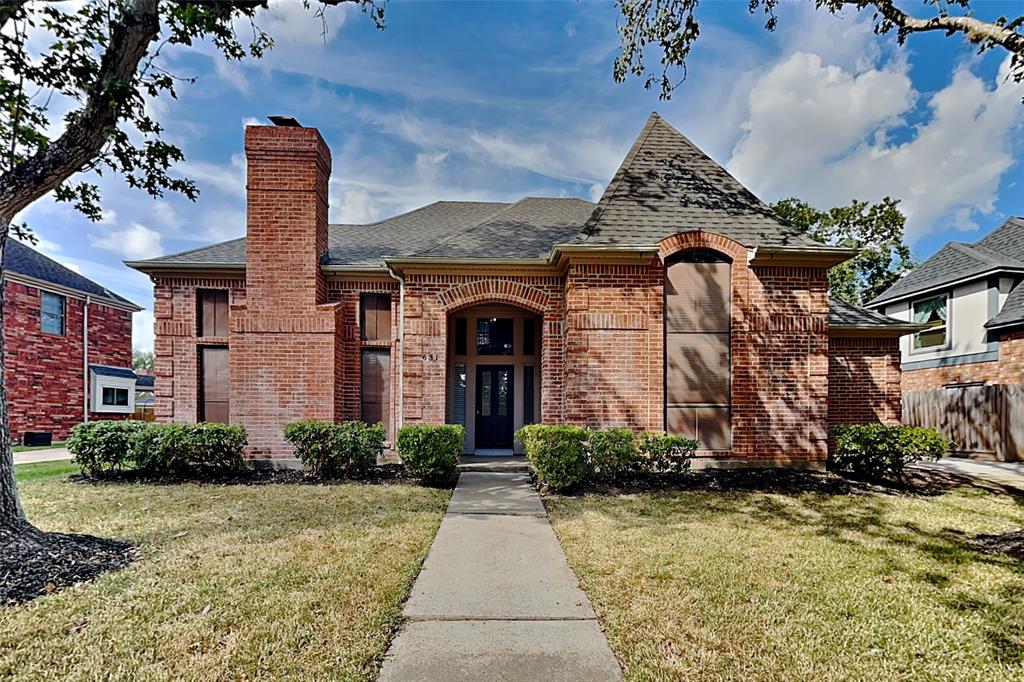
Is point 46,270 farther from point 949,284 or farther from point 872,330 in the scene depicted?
point 949,284

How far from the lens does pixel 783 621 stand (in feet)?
11.6

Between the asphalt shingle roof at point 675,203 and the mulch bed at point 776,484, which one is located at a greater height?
the asphalt shingle roof at point 675,203

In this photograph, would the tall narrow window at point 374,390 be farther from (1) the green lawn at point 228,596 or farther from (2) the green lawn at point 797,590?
(2) the green lawn at point 797,590

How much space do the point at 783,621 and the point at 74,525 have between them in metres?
7.32

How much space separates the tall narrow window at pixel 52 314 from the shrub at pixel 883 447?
82.0 feet

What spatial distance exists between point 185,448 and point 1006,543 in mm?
11626

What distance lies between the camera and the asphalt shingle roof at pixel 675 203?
→ 928 centimetres

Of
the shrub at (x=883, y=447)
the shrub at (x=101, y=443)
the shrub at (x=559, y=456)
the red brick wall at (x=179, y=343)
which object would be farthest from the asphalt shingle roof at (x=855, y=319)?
the shrub at (x=101, y=443)

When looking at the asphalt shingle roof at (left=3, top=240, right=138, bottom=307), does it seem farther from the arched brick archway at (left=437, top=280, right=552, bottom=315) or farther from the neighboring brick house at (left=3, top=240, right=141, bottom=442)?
the arched brick archway at (left=437, top=280, right=552, bottom=315)

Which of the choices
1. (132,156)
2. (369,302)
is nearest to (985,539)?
(369,302)

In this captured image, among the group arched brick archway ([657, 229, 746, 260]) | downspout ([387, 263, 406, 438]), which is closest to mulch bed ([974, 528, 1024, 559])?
arched brick archway ([657, 229, 746, 260])

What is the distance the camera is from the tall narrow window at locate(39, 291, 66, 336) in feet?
59.2

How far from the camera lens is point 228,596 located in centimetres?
382

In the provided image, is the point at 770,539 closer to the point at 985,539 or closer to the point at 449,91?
the point at 985,539
